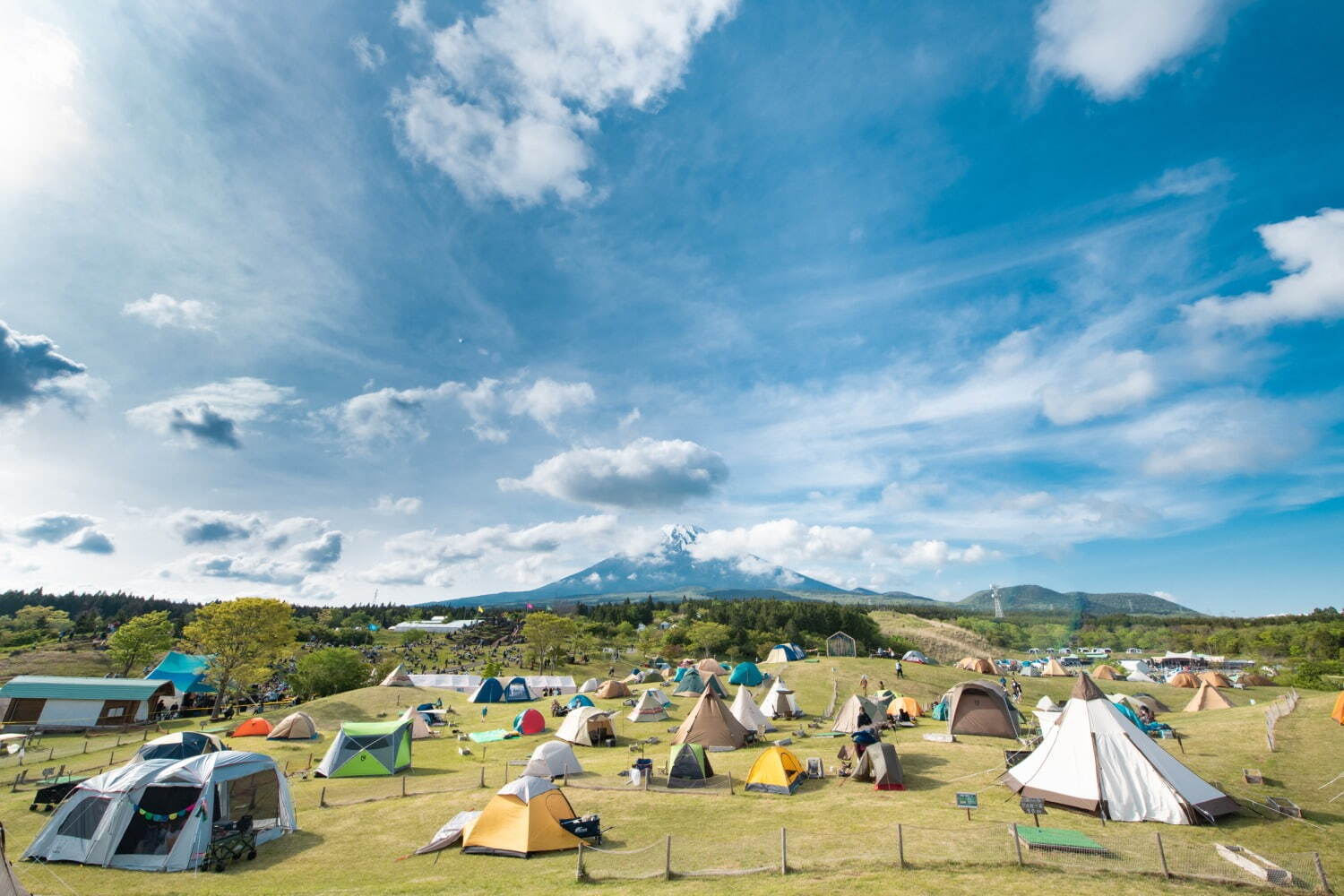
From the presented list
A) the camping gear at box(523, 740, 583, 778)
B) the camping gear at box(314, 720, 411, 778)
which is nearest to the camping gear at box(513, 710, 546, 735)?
the camping gear at box(314, 720, 411, 778)

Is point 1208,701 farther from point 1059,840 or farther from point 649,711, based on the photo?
point 1059,840

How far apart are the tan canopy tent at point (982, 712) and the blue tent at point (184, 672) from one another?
206ft

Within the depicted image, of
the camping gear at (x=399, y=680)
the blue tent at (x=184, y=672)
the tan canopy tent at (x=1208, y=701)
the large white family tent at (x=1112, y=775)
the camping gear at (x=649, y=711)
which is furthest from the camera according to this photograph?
the blue tent at (x=184, y=672)

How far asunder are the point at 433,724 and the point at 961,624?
142 metres

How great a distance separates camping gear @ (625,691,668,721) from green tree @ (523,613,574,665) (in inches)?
1364

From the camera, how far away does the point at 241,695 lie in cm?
5278

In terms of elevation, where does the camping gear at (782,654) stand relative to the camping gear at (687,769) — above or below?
above

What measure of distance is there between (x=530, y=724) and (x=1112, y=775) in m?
29.0

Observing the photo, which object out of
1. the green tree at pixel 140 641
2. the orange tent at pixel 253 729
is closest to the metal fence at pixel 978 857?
the orange tent at pixel 253 729

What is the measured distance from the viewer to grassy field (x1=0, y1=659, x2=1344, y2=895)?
42.7 feet

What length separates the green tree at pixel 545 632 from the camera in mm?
70938

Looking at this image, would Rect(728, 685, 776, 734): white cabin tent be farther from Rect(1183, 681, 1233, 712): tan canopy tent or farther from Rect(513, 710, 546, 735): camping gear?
Rect(1183, 681, 1233, 712): tan canopy tent

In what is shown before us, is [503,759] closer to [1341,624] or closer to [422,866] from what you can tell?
[422,866]

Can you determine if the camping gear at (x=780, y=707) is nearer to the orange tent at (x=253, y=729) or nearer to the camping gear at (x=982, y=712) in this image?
the camping gear at (x=982, y=712)
